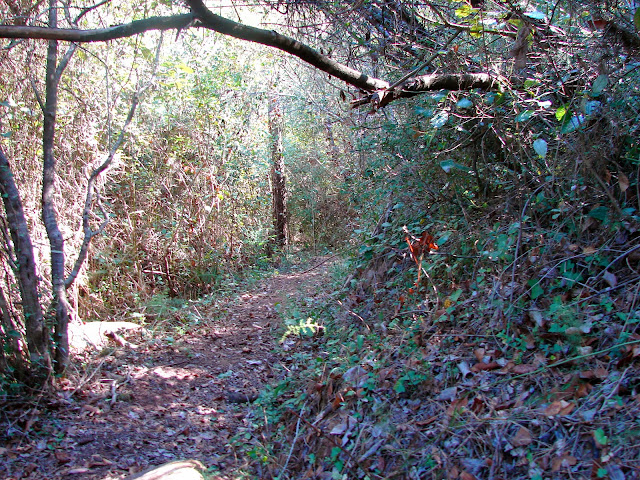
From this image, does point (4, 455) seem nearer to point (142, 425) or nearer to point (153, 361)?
point (142, 425)

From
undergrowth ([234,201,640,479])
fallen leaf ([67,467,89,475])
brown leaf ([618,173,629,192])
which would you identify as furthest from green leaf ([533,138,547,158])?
fallen leaf ([67,467,89,475])

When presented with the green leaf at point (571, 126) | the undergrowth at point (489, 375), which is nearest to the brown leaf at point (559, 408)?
the undergrowth at point (489, 375)

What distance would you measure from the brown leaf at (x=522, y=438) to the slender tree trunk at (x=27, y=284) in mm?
3922

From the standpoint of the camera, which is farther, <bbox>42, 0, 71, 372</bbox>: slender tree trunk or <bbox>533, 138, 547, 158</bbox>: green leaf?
<bbox>42, 0, 71, 372</bbox>: slender tree trunk

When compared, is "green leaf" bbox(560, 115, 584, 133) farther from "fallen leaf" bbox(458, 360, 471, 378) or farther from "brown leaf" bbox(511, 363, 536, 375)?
"fallen leaf" bbox(458, 360, 471, 378)

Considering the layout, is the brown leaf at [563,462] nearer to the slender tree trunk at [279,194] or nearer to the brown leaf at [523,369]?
the brown leaf at [523,369]

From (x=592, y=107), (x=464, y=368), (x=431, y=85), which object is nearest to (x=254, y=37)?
(x=431, y=85)

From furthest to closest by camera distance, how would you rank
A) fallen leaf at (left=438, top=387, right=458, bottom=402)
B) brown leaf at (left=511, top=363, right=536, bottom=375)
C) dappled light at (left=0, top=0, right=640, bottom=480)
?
fallen leaf at (left=438, top=387, right=458, bottom=402) → brown leaf at (left=511, top=363, right=536, bottom=375) → dappled light at (left=0, top=0, right=640, bottom=480)

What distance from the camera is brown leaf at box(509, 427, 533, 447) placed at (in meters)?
2.60

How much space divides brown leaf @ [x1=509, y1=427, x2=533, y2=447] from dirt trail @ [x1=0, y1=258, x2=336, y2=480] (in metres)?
2.16

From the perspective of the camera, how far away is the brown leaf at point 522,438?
2604mm

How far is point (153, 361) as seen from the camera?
5633 millimetres

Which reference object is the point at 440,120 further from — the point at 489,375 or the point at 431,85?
the point at 489,375

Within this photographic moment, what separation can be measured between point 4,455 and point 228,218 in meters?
7.44
